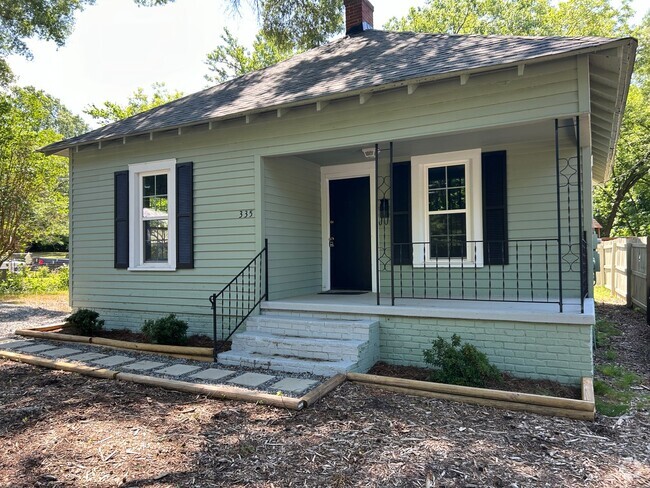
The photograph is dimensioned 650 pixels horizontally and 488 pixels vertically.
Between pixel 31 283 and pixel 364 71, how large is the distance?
14238 millimetres

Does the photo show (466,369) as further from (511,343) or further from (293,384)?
(293,384)

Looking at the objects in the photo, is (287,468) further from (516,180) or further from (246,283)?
(516,180)

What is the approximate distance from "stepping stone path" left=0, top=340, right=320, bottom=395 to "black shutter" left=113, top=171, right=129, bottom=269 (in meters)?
1.61

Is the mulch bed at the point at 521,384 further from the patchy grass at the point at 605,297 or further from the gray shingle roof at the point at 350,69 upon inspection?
the patchy grass at the point at 605,297

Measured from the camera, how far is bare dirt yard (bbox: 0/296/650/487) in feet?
8.46

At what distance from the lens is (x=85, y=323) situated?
682 centimetres

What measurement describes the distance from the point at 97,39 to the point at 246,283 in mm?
11269

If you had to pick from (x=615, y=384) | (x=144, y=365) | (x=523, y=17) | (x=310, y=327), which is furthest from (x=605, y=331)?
(x=523, y=17)

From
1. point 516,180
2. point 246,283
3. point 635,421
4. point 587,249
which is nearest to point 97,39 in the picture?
Answer: point 246,283

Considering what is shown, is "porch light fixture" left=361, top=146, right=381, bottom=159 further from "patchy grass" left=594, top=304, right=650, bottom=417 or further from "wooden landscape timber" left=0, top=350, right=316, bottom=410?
"patchy grass" left=594, top=304, right=650, bottom=417

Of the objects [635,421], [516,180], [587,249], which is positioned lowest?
[635,421]

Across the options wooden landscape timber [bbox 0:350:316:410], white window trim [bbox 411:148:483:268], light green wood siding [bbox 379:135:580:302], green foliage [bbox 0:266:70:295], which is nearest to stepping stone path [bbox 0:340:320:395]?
wooden landscape timber [bbox 0:350:316:410]

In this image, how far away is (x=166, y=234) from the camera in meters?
7.07

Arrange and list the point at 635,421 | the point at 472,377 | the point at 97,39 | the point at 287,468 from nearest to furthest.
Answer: the point at 287,468, the point at 635,421, the point at 472,377, the point at 97,39
